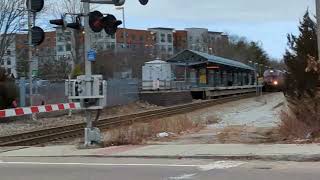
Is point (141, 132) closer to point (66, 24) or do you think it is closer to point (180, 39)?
point (66, 24)

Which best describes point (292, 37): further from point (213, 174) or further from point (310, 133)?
point (213, 174)

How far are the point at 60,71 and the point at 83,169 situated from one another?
71289mm

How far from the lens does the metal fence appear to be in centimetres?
3800

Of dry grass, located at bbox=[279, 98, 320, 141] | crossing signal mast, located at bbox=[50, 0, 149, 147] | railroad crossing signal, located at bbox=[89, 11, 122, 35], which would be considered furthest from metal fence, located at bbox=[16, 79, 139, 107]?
dry grass, located at bbox=[279, 98, 320, 141]

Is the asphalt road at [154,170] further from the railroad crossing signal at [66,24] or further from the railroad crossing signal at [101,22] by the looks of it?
the railroad crossing signal at [66,24]

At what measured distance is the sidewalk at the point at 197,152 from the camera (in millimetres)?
12320

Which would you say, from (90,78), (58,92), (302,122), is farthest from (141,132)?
(58,92)

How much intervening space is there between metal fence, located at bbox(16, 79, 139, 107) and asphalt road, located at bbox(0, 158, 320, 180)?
A: 25.3m

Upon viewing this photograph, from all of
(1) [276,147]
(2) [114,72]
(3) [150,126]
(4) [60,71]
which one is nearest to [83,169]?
(1) [276,147]

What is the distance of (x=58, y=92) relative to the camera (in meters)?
42.9

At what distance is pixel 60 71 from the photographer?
81938mm

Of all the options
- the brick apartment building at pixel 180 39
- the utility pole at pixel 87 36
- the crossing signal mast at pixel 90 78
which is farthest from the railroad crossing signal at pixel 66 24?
the brick apartment building at pixel 180 39

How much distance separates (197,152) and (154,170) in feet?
7.99

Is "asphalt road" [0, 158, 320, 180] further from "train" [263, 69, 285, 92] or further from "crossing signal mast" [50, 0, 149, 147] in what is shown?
"train" [263, 69, 285, 92]
